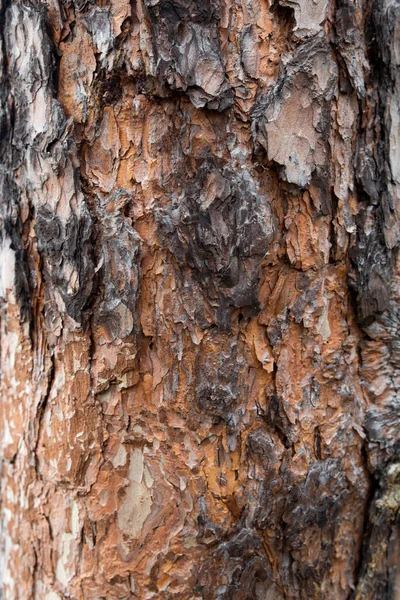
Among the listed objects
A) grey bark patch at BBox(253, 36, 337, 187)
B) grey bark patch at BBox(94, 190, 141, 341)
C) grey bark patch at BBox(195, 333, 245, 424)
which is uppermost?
A: grey bark patch at BBox(253, 36, 337, 187)

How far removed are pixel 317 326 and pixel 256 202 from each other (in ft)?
0.81

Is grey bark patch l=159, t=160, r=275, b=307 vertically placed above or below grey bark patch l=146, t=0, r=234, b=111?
below

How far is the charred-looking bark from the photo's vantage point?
0.85 m

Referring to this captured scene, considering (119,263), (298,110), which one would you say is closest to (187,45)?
(298,110)

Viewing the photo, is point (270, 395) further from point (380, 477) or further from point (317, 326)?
point (380, 477)

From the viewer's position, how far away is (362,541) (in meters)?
1.02

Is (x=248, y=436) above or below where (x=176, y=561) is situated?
above

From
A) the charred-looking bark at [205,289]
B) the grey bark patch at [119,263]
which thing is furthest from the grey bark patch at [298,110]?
the grey bark patch at [119,263]

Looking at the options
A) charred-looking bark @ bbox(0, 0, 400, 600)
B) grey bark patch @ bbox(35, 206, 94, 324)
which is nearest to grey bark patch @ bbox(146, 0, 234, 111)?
charred-looking bark @ bbox(0, 0, 400, 600)

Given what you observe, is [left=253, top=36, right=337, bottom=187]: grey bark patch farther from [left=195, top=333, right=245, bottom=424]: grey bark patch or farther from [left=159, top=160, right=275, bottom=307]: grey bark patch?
[left=195, top=333, right=245, bottom=424]: grey bark patch

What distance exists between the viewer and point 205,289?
87 centimetres

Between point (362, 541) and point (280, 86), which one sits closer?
point (280, 86)

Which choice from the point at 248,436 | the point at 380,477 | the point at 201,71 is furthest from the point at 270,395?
the point at 201,71

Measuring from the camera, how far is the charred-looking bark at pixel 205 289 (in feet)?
2.80
